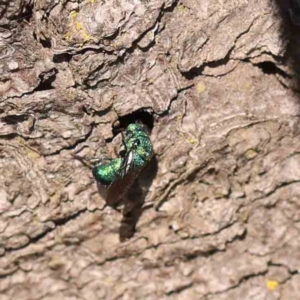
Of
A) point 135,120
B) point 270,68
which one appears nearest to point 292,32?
point 270,68

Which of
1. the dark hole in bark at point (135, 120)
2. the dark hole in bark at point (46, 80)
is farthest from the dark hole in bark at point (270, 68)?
the dark hole in bark at point (46, 80)

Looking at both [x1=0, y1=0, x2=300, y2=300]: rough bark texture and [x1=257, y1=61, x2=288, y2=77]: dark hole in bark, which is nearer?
[x1=0, y1=0, x2=300, y2=300]: rough bark texture

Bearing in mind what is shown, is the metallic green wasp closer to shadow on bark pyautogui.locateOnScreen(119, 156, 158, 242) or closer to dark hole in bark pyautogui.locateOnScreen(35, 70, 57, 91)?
shadow on bark pyautogui.locateOnScreen(119, 156, 158, 242)

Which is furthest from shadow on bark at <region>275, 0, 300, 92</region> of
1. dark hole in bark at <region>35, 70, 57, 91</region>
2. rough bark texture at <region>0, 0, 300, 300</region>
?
dark hole in bark at <region>35, 70, 57, 91</region>

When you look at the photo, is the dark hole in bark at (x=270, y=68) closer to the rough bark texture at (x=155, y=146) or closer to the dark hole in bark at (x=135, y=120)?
the rough bark texture at (x=155, y=146)

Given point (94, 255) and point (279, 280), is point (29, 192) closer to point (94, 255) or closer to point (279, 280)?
point (94, 255)
